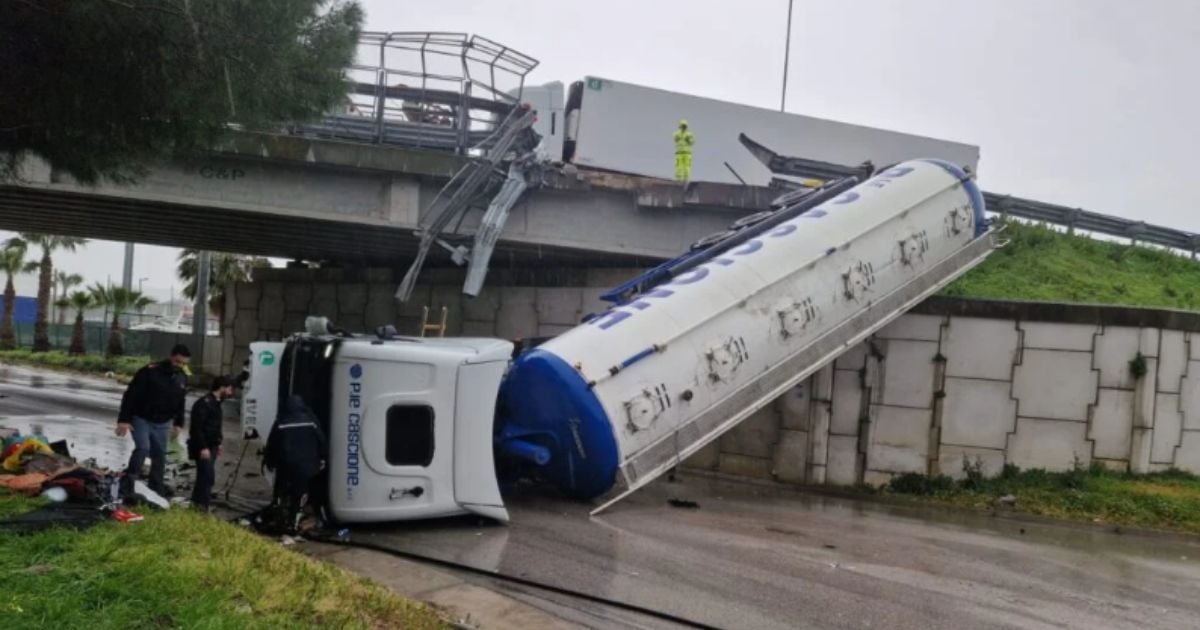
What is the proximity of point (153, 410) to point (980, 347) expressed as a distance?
11.2 meters

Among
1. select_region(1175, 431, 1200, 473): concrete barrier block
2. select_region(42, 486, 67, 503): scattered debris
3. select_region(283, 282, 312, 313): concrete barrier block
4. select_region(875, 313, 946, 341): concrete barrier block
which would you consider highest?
select_region(875, 313, 946, 341): concrete barrier block

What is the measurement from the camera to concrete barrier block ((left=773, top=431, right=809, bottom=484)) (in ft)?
46.9

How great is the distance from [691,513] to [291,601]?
21.1ft

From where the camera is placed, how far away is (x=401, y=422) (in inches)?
345

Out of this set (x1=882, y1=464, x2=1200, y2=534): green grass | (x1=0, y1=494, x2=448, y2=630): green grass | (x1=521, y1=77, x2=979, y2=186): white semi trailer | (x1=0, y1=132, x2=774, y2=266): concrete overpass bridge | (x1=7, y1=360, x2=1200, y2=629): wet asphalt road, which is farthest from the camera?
(x1=521, y1=77, x2=979, y2=186): white semi trailer

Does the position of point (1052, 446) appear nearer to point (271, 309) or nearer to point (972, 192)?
point (972, 192)

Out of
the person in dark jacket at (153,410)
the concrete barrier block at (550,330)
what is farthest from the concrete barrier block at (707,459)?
the person in dark jacket at (153,410)

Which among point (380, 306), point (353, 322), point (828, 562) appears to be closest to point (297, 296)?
point (353, 322)

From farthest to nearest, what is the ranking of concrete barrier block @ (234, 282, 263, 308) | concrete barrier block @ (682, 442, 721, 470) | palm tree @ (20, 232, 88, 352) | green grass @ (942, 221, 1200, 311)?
palm tree @ (20, 232, 88, 352) < concrete barrier block @ (234, 282, 263, 308) < green grass @ (942, 221, 1200, 311) < concrete barrier block @ (682, 442, 721, 470)

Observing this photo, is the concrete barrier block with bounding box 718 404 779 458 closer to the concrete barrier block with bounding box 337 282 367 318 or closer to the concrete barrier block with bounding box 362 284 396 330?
the concrete barrier block with bounding box 362 284 396 330

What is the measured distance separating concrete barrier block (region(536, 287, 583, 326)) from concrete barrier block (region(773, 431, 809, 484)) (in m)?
4.84

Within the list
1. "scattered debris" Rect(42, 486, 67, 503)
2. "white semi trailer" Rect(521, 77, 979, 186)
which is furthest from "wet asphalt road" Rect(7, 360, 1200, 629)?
"white semi trailer" Rect(521, 77, 979, 186)

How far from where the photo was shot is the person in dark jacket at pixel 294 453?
26.9ft

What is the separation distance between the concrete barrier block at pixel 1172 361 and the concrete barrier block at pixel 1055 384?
97 cm
